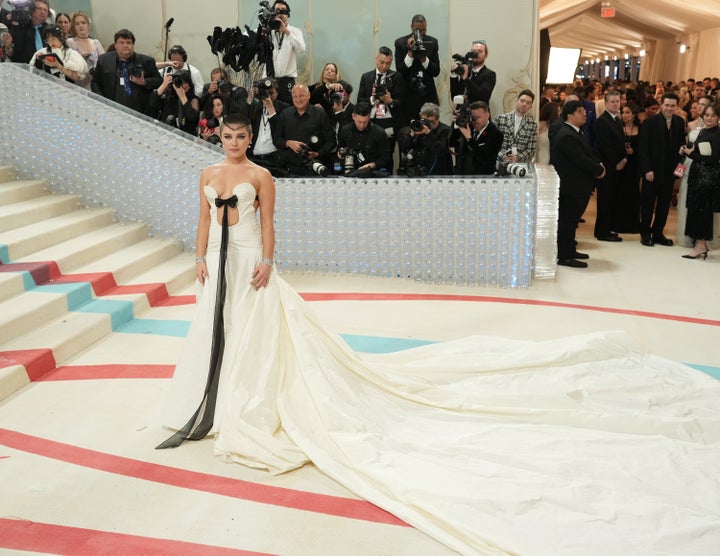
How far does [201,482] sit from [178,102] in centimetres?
485

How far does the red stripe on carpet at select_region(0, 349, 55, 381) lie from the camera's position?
4.22 metres

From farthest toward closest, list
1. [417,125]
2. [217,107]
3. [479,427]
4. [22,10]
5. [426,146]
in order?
[22,10]
[217,107]
[426,146]
[417,125]
[479,427]

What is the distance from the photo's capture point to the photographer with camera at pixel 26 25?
7111 millimetres

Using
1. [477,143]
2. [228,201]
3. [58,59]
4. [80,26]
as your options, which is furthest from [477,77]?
[228,201]

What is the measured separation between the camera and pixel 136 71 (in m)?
7.13

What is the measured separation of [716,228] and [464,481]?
5386mm

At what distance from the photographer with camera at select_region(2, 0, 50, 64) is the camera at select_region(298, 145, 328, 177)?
283cm

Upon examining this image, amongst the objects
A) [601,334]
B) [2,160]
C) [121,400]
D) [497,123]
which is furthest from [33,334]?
[497,123]

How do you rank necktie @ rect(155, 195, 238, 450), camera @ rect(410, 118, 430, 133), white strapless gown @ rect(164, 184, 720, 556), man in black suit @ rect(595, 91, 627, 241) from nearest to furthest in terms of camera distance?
white strapless gown @ rect(164, 184, 720, 556), necktie @ rect(155, 195, 238, 450), camera @ rect(410, 118, 430, 133), man in black suit @ rect(595, 91, 627, 241)

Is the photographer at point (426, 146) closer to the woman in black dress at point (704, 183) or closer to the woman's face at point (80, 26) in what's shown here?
the woman in black dress at point (704, 183)

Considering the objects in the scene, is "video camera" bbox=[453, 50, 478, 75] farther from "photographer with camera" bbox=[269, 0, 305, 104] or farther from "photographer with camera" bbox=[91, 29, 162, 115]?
"photographer with camera" bbox=[91, 29, 162, 115]

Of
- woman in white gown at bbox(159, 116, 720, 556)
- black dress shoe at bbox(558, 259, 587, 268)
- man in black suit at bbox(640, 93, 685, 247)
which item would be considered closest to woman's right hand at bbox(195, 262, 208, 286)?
woman in white gown at bbox(159, 116, 720, 556)

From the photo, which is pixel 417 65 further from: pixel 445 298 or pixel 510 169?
pixel 445 298

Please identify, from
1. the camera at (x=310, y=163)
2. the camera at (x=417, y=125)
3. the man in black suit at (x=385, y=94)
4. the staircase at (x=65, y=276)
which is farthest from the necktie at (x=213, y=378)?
the man in black suit at (x=385, y=94)
